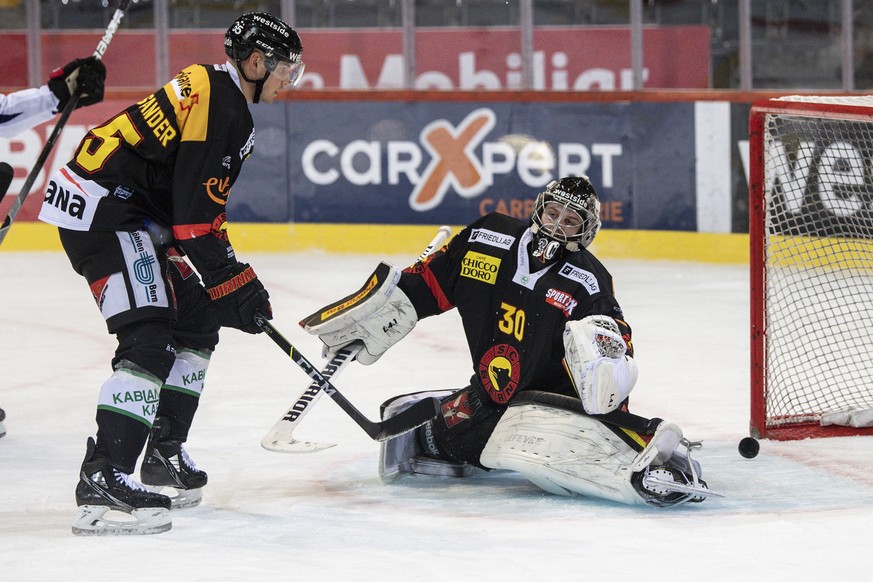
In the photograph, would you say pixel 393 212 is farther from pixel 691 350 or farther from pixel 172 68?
pixel 691 350

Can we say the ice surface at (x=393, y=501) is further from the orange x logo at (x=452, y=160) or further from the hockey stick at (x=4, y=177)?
the orange x logo at (x=452, y=160)

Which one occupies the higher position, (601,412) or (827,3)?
(827,3)

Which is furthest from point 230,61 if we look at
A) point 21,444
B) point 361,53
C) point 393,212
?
point 361,53

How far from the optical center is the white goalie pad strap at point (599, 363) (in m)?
2.94

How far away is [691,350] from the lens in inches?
201

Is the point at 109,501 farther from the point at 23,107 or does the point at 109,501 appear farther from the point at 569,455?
the point at 23,107

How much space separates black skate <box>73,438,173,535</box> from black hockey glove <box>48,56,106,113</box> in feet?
4.80

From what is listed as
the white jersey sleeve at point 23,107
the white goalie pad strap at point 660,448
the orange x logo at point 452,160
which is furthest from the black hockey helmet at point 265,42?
the orange x logo at point 452,160

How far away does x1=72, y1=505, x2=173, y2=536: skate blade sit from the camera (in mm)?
2857

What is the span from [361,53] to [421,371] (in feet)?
12.5

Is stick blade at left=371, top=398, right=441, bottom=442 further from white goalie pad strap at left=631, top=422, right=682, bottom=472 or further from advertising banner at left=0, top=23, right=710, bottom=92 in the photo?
advertising banner at left=0, top=23, right=710, bottom=92

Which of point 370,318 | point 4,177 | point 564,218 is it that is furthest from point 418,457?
point 4,177

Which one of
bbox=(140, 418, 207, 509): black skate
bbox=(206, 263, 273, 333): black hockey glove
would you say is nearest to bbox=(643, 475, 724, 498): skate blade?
bbox=(206, 263, 273, 333): black hockey glove

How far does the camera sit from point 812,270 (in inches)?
195
